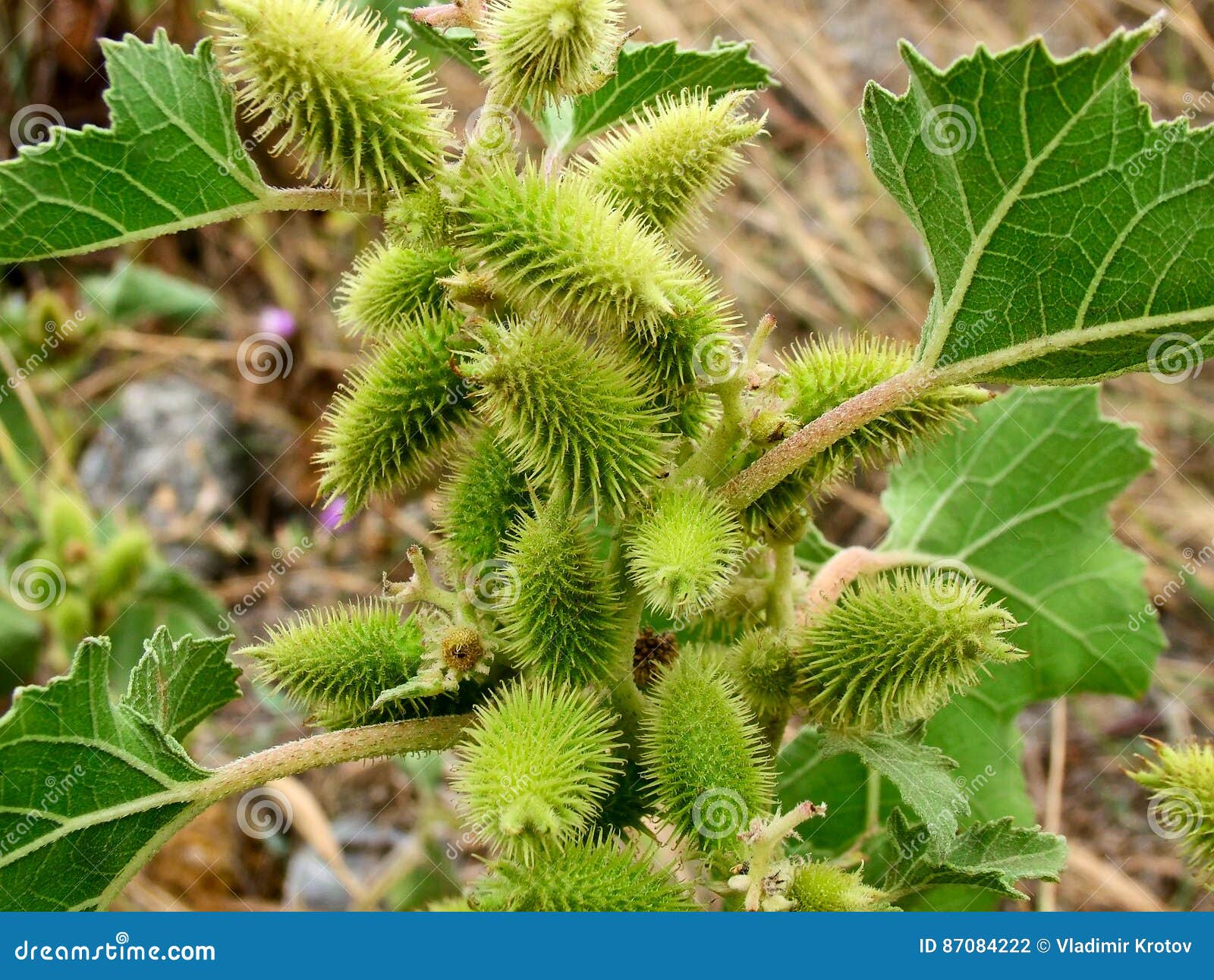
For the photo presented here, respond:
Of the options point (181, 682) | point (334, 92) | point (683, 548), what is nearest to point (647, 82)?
point (334, 92)

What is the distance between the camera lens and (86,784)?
1.36 m

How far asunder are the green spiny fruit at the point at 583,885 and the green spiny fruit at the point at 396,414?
51 centimetres

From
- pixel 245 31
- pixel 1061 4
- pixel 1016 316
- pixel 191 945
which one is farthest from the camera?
pixel 1061 4

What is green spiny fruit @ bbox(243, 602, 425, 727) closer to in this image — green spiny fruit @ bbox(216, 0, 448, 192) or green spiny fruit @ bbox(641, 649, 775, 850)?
green spiny fruit @ bbox(641, 649, 775, 850)

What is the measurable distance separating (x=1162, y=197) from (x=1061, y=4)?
141 inches

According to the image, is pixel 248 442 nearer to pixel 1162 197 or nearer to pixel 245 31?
pixel 245 31

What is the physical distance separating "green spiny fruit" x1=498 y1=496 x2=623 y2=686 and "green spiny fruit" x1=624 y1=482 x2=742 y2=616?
5 cm

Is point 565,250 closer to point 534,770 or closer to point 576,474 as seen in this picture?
point 576,474

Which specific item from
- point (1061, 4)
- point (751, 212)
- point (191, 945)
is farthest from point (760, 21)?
point (191, 945)

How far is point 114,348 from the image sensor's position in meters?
3.94

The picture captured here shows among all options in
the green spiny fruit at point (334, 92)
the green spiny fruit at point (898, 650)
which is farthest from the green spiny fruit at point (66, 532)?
the green spiny fruit at point (898, 650)

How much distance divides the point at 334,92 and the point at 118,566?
1.81m

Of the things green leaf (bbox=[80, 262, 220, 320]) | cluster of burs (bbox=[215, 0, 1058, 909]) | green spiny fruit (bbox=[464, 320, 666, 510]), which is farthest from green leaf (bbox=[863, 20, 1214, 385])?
green leaf (bbox=[80, 262, 220, 320])

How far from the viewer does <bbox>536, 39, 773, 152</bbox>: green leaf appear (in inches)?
62.7
